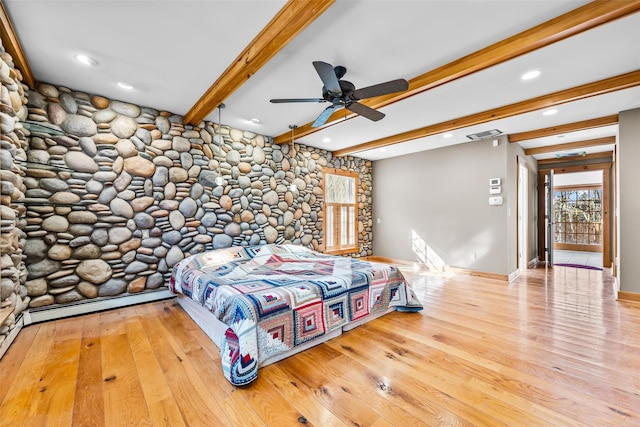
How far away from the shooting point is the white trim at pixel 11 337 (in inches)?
92.0

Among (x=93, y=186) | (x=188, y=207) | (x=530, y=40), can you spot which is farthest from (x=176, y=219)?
(x=530, y=40)

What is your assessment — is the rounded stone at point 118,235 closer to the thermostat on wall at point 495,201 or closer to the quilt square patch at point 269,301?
the quilt square patch at point 269,301

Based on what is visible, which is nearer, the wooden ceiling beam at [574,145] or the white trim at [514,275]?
the white trim at [514,275]

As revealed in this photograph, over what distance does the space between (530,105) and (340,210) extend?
155 inches

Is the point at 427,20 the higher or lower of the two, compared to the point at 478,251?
higher

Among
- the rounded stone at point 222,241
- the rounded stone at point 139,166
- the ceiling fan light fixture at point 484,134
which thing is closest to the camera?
the rounded stone at point 139,166

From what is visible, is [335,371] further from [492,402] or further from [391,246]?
[391,246]

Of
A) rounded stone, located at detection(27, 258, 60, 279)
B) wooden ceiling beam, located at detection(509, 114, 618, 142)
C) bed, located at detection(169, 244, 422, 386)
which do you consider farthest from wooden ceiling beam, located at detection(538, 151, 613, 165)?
rounded stone, located at detection(27, 258, 60, 279)

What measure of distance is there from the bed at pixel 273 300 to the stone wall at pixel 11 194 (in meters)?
1.42

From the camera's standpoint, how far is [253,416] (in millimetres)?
1664

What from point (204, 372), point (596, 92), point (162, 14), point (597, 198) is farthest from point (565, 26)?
point (597, 198)

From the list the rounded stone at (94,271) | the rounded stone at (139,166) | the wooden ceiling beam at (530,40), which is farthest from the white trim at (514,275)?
the rounded stone at (94,271)

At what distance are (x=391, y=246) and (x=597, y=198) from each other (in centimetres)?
674

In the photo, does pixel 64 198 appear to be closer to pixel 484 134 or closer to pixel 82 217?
pixel 82 217
